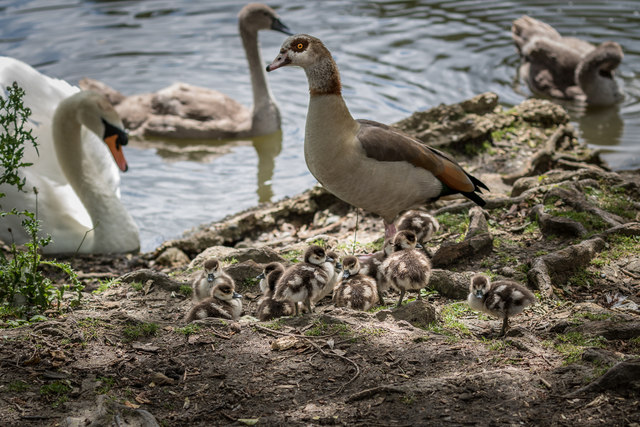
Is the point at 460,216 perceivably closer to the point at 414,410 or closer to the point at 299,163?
the point at 414,410

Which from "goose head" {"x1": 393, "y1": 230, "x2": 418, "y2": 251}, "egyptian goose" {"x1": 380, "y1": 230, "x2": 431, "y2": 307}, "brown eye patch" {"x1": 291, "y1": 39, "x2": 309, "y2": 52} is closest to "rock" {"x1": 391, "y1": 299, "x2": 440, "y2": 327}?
"egyptian goose" {"x1": 380, "y1": 230, "x2": 431, "y2": 307}

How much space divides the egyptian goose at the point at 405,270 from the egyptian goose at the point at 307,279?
1.66 ft

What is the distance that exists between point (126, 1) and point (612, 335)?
18882 mm

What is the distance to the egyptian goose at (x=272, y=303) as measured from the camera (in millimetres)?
6129

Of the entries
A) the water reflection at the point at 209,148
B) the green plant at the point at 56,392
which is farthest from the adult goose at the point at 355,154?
the water reflection at the point at 209,148

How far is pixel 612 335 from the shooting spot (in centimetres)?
506

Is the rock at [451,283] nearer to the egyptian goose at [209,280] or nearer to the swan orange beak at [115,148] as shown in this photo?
the egyptian goose at [209,280]

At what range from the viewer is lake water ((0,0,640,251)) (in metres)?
12.4

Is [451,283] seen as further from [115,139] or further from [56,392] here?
[115,139]

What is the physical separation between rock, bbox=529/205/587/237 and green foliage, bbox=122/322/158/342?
167 inches

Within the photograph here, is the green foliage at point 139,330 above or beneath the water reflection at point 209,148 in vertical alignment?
above

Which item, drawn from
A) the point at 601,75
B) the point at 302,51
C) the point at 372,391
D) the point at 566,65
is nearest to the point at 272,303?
the point at 372,391

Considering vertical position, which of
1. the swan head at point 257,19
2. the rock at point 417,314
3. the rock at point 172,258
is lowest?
the rock at point 172,258

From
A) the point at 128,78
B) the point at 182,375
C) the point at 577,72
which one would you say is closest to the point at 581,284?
the point at 182,375
